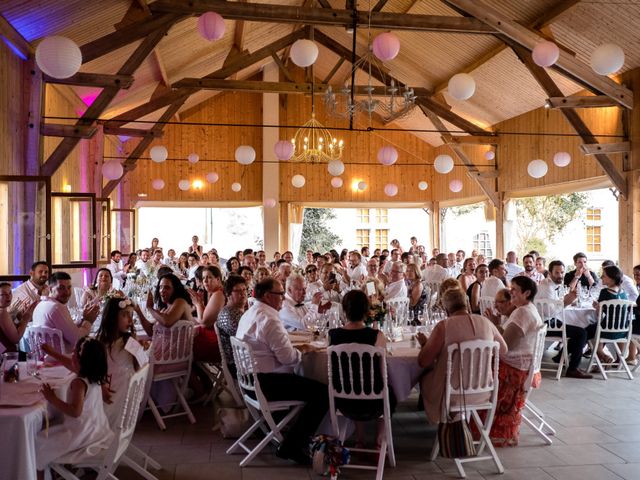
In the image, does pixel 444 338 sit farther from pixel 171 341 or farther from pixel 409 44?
pixel 409 44

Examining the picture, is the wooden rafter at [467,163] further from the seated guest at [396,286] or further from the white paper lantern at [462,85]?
the seated guest at [396,286]

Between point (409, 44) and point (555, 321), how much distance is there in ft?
25.2

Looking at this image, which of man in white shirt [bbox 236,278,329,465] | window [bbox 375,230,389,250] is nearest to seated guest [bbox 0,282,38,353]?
man in white shirt [bbox 236,278,329,465]


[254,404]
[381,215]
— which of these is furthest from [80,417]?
[381,215]

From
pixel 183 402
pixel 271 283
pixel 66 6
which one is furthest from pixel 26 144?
pixel 271 283

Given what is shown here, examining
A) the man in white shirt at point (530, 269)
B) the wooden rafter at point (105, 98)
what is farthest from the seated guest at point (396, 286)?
the wooden rafter at point (105, 98)

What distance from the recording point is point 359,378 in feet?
12.6

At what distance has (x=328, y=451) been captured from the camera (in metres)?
3.79

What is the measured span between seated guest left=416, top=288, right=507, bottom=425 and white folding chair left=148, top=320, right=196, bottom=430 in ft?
6.89

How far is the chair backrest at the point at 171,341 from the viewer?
198 inches

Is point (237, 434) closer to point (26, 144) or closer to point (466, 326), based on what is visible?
point (466, 326)

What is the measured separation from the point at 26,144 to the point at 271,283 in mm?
5641

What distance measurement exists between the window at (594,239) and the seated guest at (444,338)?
15371 millimetres

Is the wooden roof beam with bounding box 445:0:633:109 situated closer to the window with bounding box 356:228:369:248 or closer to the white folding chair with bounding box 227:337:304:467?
the white folding chair with bounding box 227:337:304:467
